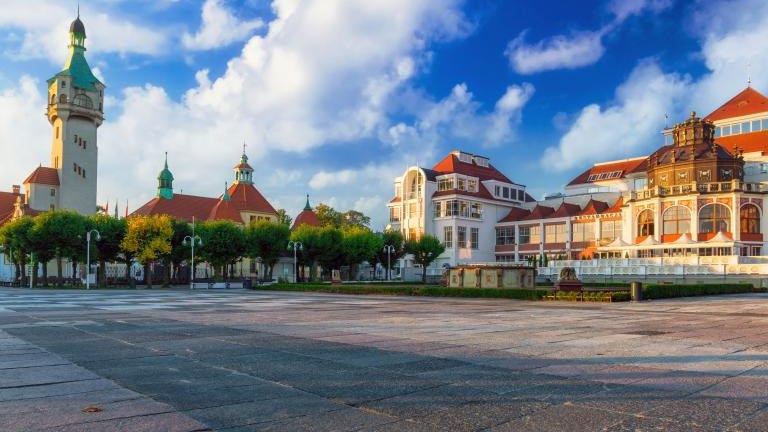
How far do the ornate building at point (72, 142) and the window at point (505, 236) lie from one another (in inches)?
2563

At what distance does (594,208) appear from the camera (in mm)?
89250

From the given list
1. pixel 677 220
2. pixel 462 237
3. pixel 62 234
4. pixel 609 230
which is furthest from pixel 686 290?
pixel 462 237

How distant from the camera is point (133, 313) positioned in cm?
2347

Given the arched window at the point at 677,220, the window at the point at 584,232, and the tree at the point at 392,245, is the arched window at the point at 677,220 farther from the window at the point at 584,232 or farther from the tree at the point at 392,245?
the tree at the point at 392,245

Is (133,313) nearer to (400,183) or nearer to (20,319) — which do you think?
(20,319)

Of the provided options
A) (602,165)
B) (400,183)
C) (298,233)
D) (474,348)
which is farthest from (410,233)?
(474,348)

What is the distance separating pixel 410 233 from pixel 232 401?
90659mm

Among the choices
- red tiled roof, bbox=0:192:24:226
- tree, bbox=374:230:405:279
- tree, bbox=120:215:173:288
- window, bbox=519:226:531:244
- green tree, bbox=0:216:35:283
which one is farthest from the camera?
red tiled roof, bbox=0:192:24:226

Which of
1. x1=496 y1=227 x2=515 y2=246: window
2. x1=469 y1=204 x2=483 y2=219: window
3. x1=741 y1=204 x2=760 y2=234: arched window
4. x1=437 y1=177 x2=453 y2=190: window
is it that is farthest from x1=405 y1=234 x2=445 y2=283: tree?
x1=741 y1=204 x2=760 y2=234: arched window

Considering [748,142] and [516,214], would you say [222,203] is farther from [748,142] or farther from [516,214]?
[748,142]

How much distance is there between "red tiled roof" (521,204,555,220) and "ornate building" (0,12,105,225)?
2735 inches

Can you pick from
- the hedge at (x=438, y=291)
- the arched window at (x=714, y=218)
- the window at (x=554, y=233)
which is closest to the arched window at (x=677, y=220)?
the arched window at (x=714, y=218)

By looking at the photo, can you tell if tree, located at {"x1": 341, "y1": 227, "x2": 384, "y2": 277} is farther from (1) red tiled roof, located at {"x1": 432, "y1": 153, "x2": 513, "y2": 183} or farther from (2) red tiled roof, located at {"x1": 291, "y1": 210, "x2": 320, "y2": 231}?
(2) red tiled roof, located at {"x1": 291, "y1": 210, "x2": 320, "y2": 231}

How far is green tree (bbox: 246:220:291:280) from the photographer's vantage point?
2876 inches
